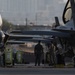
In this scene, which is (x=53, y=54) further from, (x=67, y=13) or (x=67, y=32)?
(x=67, y=32)

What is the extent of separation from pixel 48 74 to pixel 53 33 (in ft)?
32.2

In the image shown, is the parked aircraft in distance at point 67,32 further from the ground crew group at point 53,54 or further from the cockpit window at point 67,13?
the ground crew group at point 53,54

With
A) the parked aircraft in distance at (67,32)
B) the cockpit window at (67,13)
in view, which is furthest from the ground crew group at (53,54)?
the cockpit window at (67,13)

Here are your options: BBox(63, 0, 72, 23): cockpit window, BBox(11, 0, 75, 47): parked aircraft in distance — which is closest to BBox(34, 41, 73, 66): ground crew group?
BBox(11, 0, 75, 47): parked aircraft in distance

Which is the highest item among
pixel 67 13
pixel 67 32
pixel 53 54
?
pixel 67 13

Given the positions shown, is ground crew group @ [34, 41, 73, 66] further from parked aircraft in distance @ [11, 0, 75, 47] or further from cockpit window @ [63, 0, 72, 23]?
cockpit window @ [63, 0, 72, 23]

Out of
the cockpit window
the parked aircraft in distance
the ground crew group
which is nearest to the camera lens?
the parked aircraft in distance

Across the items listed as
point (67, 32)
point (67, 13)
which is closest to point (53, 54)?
point (67, 13)

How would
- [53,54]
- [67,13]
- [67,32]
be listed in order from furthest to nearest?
[53,54] < [67,13] < [67,32]

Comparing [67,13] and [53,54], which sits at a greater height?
[67,13]

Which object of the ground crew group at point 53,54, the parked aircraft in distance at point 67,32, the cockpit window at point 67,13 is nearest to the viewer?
the parked aircraft in distance at point 67,32

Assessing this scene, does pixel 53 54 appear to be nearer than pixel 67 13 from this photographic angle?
No

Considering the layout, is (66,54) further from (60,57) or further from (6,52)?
(6,52)

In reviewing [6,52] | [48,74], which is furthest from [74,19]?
[48,74]
